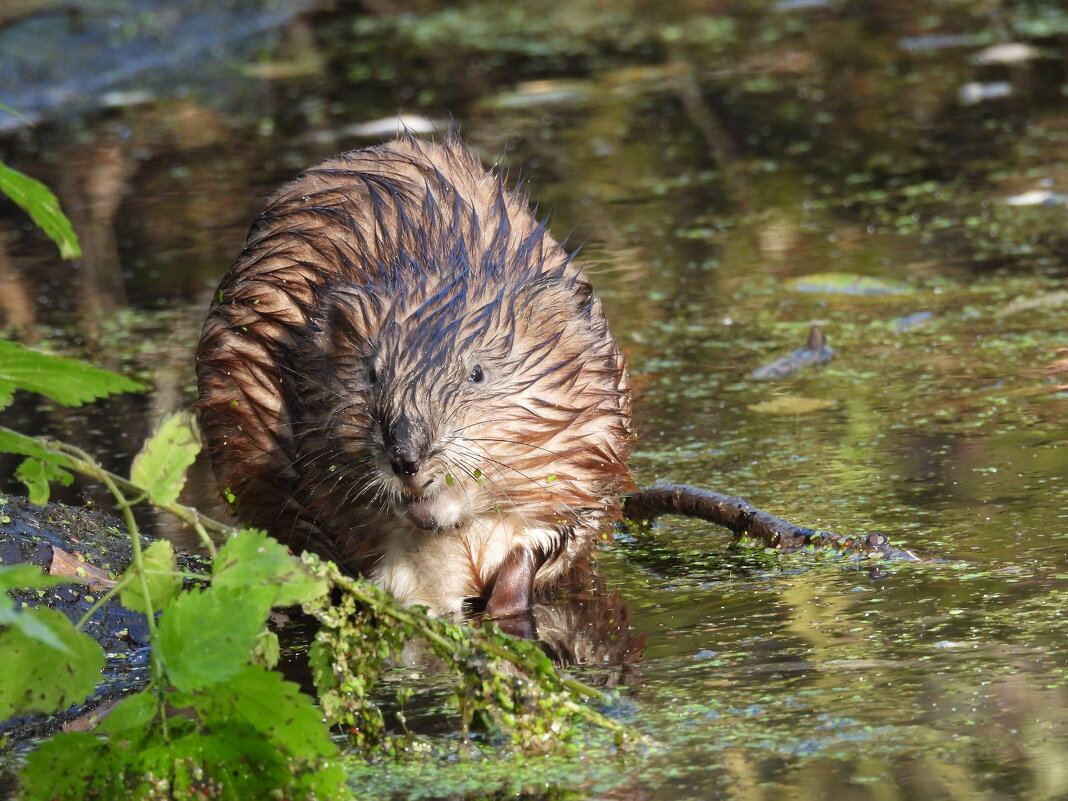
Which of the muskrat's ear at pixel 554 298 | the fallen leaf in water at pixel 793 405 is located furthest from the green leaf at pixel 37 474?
the fallen leaf in water at pixel 793 405

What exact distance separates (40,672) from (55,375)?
19.0 inches

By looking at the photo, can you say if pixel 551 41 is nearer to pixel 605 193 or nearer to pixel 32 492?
pixel 605 193

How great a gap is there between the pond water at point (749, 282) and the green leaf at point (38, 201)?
1.01m

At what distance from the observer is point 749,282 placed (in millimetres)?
6270

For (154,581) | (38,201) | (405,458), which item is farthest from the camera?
(405,458)

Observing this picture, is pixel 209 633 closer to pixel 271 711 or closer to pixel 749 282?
pixel 271 711

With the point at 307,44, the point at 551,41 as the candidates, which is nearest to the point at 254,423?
the point at 551,41

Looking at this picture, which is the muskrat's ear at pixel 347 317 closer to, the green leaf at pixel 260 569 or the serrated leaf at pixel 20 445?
the green leaf at pixel 260 569

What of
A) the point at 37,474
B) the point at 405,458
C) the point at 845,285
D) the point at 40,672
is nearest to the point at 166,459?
the point at 37,474

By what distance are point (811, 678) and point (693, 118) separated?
6165mm

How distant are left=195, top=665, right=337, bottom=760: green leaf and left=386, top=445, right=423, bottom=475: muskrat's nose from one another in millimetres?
814

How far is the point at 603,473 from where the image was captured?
3803 millimetres

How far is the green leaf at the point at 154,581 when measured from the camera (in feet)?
8.62

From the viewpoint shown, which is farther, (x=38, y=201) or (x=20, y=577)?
(x=38, y=201)
